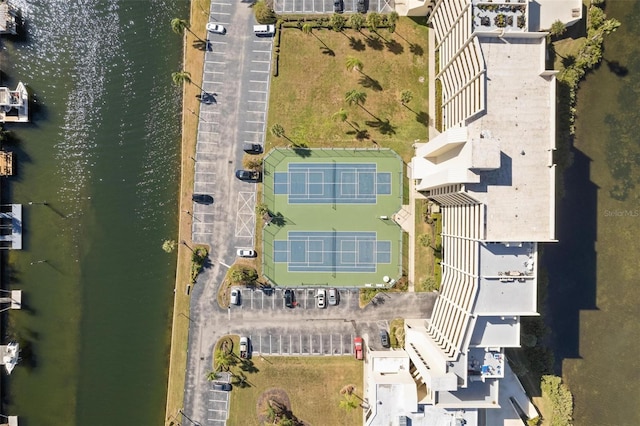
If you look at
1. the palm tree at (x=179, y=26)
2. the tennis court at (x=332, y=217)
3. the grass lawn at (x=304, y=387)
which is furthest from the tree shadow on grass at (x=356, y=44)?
the grass lawn at (x=304, y=387)

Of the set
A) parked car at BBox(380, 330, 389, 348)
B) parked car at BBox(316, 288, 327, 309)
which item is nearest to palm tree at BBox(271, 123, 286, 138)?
parked car at BBox(316, 288, 327, 309)

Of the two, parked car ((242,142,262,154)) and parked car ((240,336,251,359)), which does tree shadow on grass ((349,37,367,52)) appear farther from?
parked car ((240,336,251,359))

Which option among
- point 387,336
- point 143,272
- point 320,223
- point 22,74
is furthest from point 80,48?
point 387,336

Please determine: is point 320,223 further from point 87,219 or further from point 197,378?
point 87,219

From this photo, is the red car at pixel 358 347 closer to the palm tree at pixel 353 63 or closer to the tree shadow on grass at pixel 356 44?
the palm tree at pixel 353 63

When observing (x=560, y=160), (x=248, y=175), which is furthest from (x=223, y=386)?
(x=560, y=160)

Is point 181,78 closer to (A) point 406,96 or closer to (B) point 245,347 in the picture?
(A) point 406,96

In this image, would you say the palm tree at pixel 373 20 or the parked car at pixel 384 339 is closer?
the palm tree at pixel 373 20
